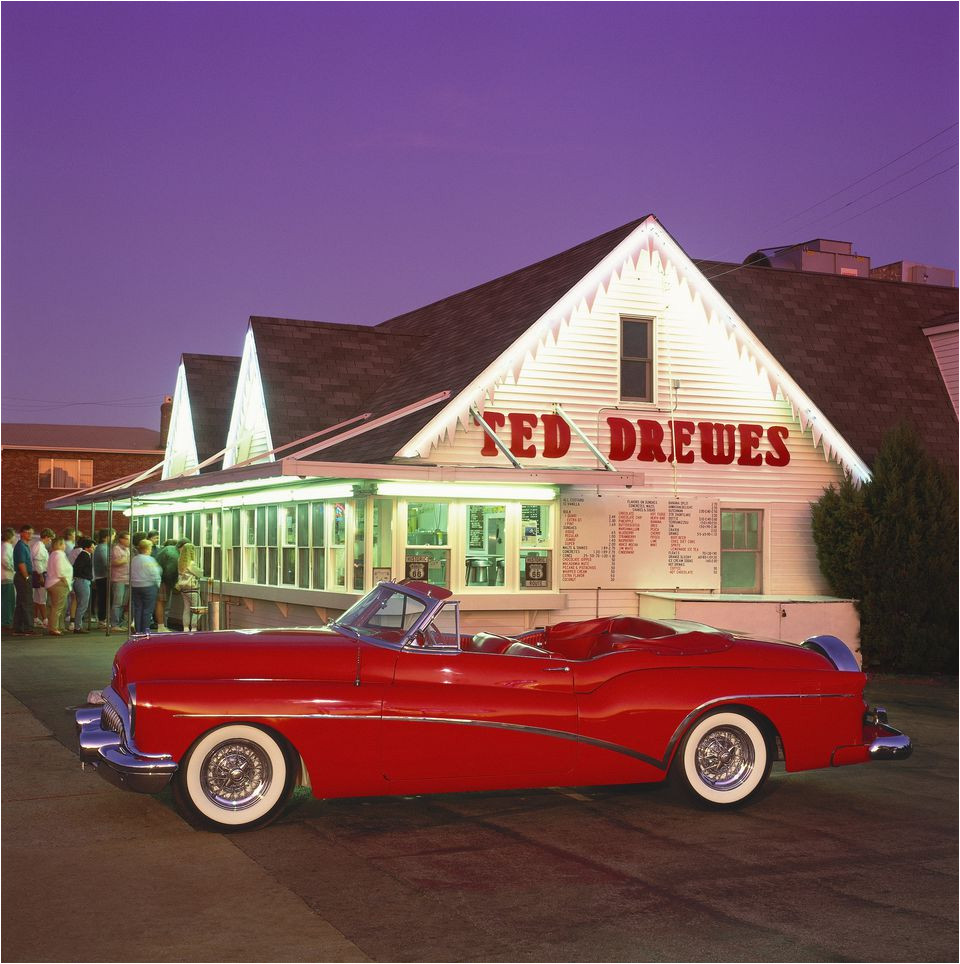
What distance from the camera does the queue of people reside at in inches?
803

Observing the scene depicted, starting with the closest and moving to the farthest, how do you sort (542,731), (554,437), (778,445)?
(542,731)
(554,437)
(778,445)

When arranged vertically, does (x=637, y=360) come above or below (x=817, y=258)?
below

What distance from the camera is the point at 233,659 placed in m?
7.99

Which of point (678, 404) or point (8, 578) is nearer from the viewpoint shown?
point (678, 404)

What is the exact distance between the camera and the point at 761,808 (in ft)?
28.7

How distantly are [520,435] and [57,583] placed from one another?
396 inches

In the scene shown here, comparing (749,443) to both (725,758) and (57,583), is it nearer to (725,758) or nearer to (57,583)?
(725,758)

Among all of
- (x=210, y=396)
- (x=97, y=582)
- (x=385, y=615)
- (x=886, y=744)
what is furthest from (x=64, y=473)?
(x=886, y=744)

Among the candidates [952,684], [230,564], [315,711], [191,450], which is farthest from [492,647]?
[191,450]

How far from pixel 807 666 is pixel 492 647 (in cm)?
228

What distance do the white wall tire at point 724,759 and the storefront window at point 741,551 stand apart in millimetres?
9297

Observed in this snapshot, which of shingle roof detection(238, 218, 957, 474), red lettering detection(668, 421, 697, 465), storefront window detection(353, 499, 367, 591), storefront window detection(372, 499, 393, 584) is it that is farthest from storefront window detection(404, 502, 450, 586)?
red lettering detection(668, 421, 697, 465)

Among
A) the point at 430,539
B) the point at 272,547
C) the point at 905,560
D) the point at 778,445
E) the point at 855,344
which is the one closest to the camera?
the point at 430,539

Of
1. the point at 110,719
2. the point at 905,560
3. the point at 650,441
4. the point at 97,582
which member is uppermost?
the point at 650,441
